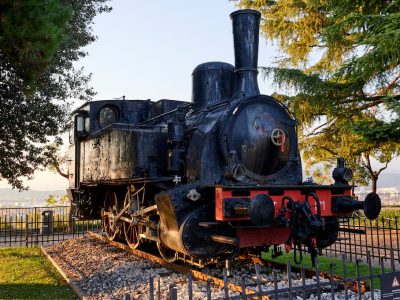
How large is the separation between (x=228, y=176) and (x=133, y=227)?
339 cm

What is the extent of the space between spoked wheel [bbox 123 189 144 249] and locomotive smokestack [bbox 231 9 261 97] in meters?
2.74

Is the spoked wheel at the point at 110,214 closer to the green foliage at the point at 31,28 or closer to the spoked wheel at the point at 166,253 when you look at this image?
the spoked wheel at the point at 166,253

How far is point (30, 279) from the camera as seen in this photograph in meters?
7.41

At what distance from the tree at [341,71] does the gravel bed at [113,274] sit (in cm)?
472

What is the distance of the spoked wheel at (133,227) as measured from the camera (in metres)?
7.69

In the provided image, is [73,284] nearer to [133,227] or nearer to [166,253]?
[166,253]

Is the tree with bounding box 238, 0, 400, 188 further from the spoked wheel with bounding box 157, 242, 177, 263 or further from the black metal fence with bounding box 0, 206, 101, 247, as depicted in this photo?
the black metal fence with bounding box 0, 206, 101, 247

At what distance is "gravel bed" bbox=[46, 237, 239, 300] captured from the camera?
572cm

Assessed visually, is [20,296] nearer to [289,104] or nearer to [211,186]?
[211,186]

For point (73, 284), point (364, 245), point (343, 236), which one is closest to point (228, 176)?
point (73, 284)

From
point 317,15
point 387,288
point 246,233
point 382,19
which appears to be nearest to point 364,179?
point 317,15

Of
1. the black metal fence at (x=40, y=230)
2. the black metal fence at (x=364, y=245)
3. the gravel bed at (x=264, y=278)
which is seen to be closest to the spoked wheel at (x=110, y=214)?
the black metal fence at (x=40, y=230)

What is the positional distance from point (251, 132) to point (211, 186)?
1116 mm

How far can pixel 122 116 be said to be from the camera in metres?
9.34
